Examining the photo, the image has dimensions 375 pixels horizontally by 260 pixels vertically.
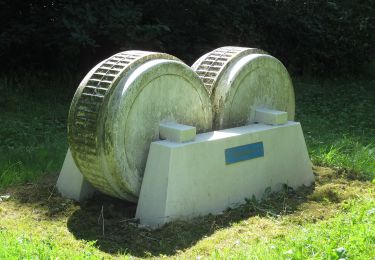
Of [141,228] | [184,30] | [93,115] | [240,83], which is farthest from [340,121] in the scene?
[93,115]

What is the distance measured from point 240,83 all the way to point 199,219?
147 centimetres

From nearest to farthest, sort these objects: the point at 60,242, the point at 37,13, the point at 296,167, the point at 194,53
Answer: the point at 60,242 < the point at 296,167 < the point at 37,13 < the point at 194,53

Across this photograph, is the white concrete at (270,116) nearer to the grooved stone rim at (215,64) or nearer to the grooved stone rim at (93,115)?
the grooved stone rim at (215,64)

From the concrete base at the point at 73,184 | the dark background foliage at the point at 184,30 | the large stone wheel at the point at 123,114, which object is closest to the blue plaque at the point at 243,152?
the large stone wheel at the point at 123,114

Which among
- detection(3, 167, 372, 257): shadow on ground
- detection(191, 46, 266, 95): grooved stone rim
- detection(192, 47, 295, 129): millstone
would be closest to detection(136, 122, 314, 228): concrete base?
detection(3, 167, 372, 257): shadow on ground

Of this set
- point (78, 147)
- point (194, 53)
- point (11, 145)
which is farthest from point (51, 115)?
point (78, 147)

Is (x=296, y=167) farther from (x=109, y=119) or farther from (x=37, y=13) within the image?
(x=37, y=13)

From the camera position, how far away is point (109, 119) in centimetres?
467

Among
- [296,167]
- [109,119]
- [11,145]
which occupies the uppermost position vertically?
[109,119]

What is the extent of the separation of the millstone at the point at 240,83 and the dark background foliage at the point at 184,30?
328 cm

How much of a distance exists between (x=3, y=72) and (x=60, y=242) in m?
6.28

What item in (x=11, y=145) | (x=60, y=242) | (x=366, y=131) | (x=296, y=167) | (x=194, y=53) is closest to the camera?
(x=60, y=242)

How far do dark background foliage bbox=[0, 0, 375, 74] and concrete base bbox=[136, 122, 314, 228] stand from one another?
13.0 feet

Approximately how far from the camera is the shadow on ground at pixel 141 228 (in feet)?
14.6
